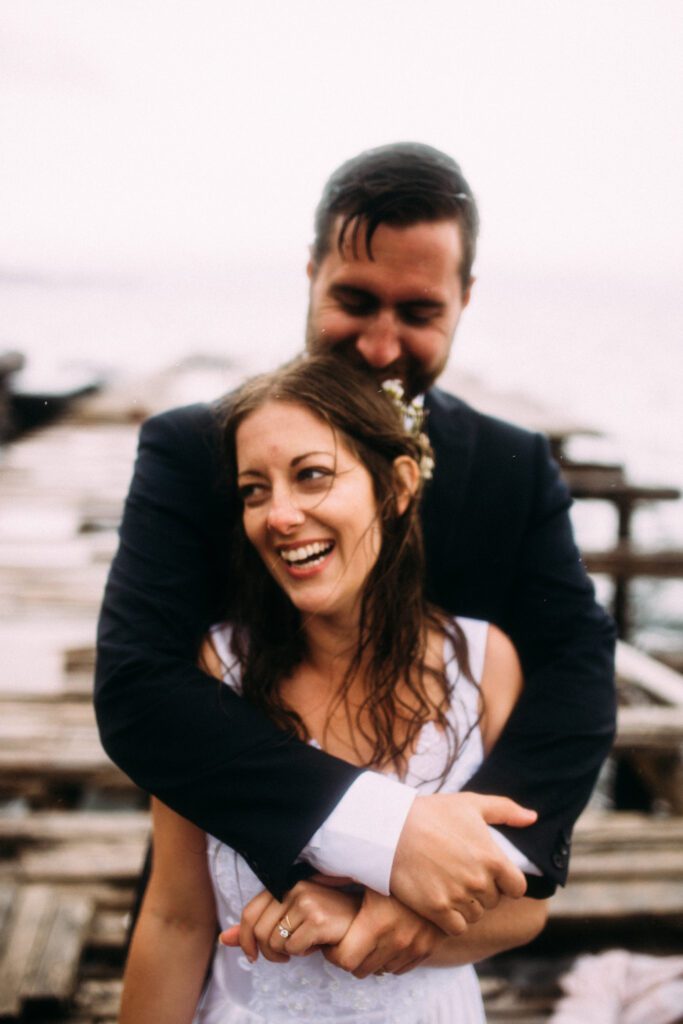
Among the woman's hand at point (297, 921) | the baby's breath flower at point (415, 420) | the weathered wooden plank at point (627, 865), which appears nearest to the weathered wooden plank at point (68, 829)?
the weathered wooden plank at point (627, 865)

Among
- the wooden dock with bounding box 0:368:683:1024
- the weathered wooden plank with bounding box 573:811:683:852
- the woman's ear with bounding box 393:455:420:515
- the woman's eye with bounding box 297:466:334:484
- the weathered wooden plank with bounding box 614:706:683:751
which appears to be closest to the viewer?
the woman's eye with bounding box 297:466:334:484

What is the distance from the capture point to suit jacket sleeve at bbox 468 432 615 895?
1.48 meters

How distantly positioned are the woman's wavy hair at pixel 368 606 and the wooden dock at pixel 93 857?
133 cm

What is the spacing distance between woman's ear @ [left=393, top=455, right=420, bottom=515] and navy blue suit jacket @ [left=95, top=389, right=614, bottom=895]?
15 centimetres

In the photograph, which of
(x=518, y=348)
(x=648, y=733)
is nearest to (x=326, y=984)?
(x=648, y=733)

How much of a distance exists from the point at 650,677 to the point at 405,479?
110 inches

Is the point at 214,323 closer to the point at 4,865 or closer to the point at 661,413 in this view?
the point at 661,413

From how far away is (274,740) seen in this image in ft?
4.50

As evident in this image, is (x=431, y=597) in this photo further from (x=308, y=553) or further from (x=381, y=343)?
(x=381, y=343)

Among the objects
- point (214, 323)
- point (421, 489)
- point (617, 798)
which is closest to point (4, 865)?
point (421, 489)

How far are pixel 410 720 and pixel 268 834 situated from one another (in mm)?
415

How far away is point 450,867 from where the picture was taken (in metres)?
1.29

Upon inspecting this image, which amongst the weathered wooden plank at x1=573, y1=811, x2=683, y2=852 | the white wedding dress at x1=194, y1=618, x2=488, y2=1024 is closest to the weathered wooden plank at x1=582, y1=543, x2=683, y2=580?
the weathered wooden plank at x1=573, y1=811, x2=683, y2=852

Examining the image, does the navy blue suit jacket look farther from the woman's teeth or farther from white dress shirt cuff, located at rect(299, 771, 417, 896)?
the woman's teeth
